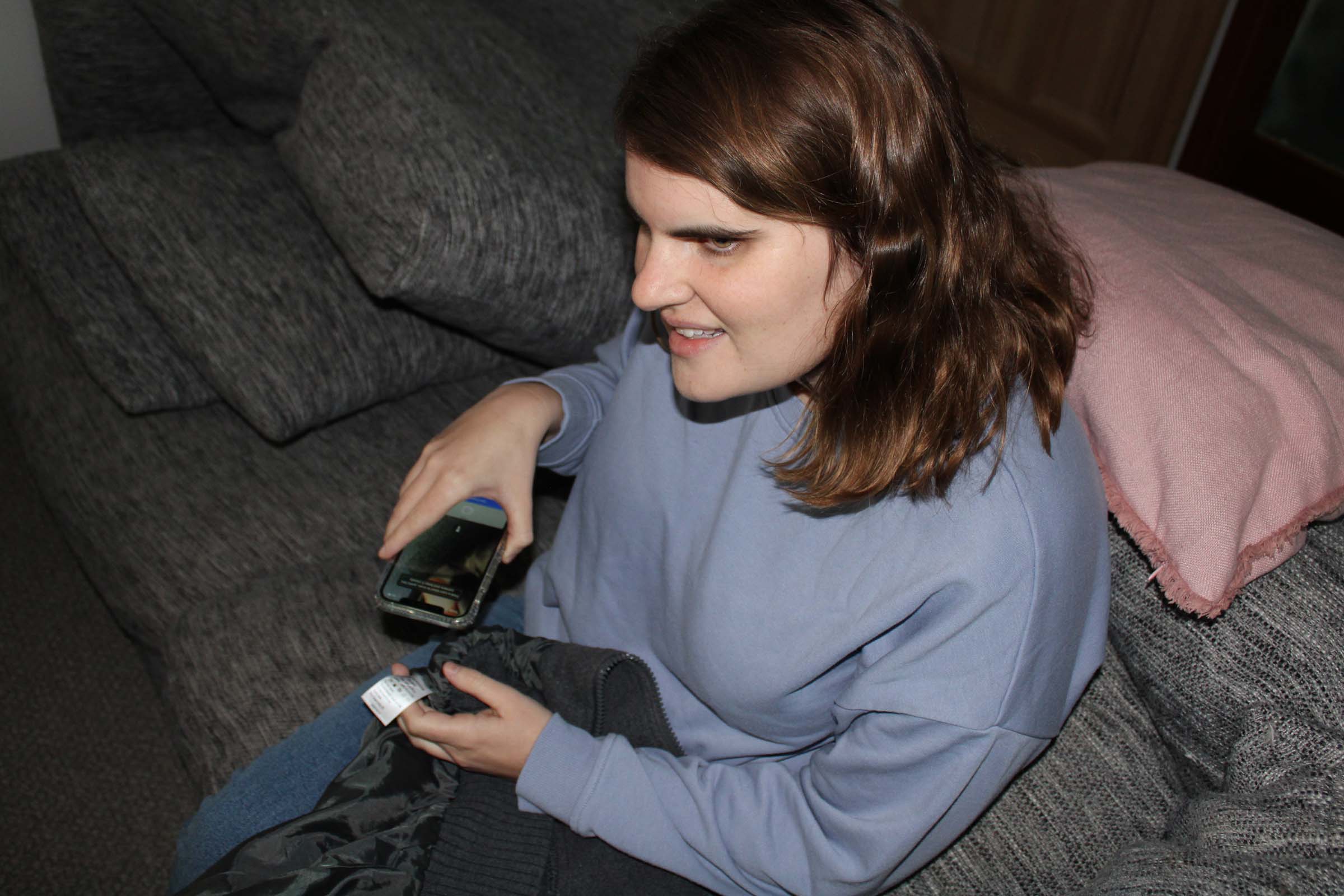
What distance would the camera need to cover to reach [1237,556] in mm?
798

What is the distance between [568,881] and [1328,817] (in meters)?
0.60

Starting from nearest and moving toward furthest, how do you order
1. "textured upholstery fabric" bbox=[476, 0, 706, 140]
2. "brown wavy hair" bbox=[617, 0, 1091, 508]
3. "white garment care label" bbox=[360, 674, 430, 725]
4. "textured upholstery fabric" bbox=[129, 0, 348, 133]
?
"brown wavy hair" bbox=[617, 0, 1091, 508] < "white garment care label" bbox=[360, 674, 430, 725] < "textured upholstery fabric" bbox=[129, 0, 348, 133] < "textured upholstery fabric" bbox=[476, 0, 706, 140]

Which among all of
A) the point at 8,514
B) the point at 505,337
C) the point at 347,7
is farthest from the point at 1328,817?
the point at 8,514

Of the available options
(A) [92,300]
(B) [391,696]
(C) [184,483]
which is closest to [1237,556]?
(B) [391,696]

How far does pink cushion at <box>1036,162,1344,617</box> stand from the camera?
2.64ft

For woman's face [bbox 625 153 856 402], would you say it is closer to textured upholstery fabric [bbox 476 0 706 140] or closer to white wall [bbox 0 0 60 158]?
textured upholstery fabric [bbox 476 0 706 140]

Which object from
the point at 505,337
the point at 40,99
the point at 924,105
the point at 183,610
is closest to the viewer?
the point at 924,105

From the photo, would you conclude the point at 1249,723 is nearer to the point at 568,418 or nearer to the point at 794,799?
the point at 794,799

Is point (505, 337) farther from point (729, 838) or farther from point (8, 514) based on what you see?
point (8, 514)

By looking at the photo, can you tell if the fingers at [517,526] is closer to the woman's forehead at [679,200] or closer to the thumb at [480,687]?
the thumb at [480,687]

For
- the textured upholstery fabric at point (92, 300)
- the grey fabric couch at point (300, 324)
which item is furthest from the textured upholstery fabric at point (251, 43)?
the textured upholstery fabric at point (92, 300)

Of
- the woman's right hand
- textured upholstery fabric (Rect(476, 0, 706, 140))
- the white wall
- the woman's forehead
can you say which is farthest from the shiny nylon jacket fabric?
the white wall

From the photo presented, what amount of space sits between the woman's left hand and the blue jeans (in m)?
0.11

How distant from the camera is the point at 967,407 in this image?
754 mm
